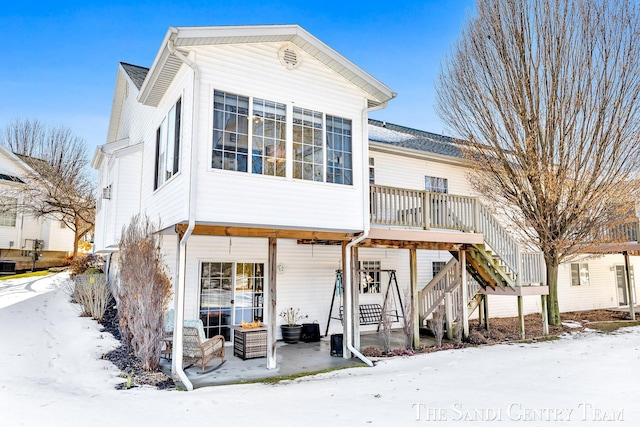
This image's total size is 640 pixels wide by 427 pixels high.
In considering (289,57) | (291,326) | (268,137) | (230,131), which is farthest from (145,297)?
(289,57)

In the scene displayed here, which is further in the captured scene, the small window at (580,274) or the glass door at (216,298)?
the small window at (580,274)

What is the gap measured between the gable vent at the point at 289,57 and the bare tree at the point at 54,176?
67.6ft

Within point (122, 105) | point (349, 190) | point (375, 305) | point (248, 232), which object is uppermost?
point (122, 105)

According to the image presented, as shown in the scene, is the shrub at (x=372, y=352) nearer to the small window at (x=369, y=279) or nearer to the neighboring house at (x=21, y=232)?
the small window at (x=369, y=279)

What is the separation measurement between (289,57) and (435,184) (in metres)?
8.39

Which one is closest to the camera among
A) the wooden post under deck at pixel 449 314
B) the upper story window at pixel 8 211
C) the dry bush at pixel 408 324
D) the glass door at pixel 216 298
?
the dry bush at pixel 408 324

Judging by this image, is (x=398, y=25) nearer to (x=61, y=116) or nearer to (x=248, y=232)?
(x=248, y=232)

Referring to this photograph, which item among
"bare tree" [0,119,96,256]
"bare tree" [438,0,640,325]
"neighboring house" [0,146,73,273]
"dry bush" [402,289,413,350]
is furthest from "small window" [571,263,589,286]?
"neighboring house" [0,146,73,273]

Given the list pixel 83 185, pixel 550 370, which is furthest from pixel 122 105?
pixel 550 370

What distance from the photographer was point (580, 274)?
18141 millimetres

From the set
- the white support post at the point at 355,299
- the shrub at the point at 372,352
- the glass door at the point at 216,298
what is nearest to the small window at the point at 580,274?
the shrub at the point at 372,352

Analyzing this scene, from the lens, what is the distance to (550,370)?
806 centimetres

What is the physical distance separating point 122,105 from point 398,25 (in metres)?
11.2

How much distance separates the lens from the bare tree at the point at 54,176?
23.7 meters
